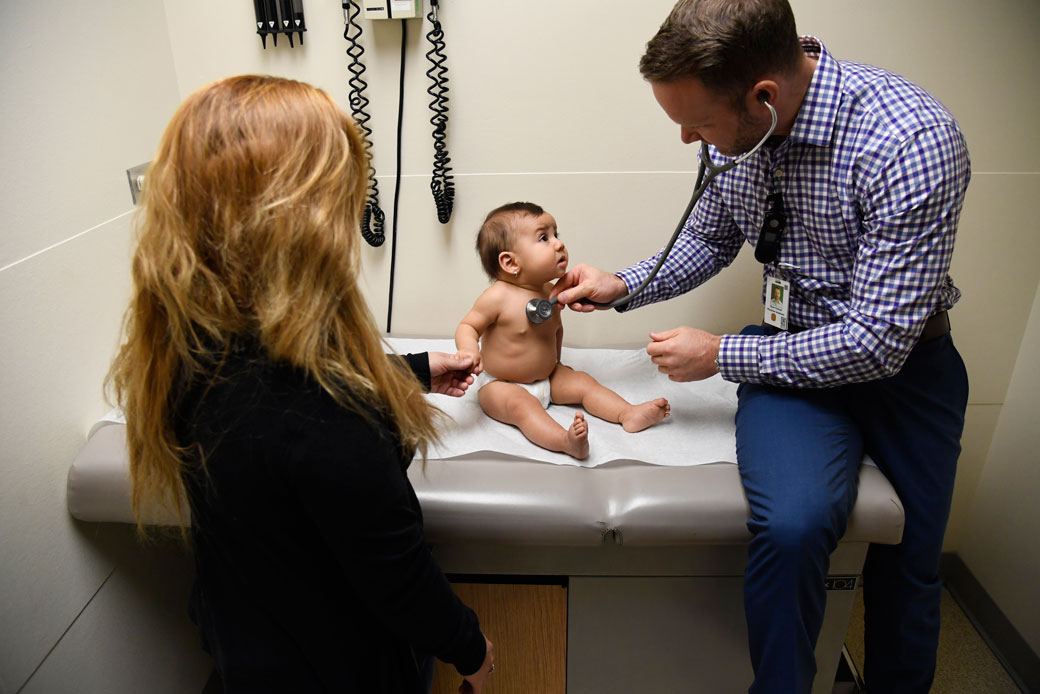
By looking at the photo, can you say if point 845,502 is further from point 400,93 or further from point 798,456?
point 400,93

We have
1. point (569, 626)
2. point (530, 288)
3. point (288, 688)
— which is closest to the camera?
point (288, 688)

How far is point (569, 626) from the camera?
55.5 inches

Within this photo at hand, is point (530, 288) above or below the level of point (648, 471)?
above

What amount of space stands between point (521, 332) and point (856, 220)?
0.68 metres

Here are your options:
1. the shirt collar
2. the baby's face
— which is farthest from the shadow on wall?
the shirt collar

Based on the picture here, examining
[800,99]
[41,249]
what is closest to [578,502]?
[800,99]

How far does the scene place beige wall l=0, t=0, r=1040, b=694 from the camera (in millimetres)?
1177

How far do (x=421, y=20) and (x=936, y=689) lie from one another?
6.39 feet

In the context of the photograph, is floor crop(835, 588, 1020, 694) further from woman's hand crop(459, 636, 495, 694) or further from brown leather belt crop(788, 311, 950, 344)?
woman's hand crop(459, 636, 495, 694)

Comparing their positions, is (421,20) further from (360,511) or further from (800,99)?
(360,511)

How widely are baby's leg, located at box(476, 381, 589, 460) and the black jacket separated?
1.39ft

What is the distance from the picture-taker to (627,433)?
1.46 m

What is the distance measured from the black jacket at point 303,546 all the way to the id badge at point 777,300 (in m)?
0.82

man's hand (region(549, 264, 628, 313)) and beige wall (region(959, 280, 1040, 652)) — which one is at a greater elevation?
man's hand (region(549, 264, 628, 313))
